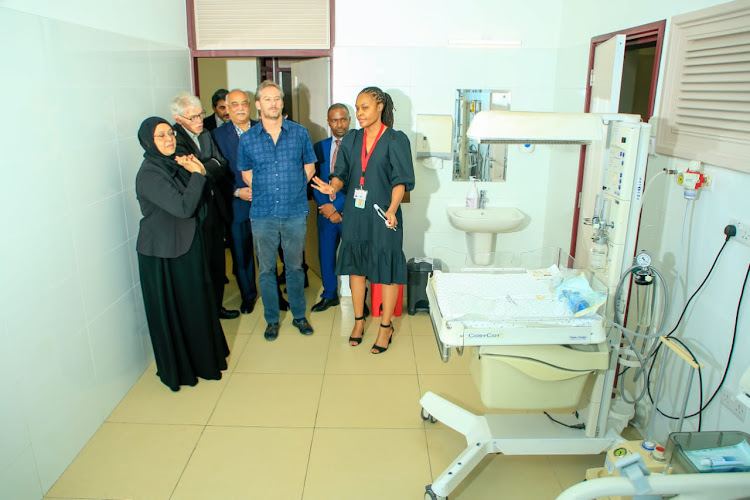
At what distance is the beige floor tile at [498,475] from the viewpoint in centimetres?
243

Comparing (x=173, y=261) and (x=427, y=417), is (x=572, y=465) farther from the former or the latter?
(x=173, y=261)

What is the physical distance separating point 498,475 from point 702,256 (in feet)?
4.23

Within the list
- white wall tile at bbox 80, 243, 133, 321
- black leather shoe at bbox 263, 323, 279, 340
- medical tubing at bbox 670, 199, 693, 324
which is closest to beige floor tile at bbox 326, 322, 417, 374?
black leather shoe at bbox 263, 323, 279, 340

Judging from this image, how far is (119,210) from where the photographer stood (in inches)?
120

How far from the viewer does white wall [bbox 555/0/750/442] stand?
2.19 metres

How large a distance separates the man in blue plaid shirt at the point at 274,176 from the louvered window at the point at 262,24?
0.83 m

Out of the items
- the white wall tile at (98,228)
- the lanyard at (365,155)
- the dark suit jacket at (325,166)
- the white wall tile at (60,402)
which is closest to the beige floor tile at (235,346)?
the white wall tile at (60,402)

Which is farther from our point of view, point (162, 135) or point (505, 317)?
point (162, 135)

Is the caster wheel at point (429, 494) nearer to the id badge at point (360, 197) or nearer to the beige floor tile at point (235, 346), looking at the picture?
the beige floor tile at point (235, 346)

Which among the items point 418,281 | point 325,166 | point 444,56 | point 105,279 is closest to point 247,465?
point 105,279

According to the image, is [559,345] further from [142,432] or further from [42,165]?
[42,165]

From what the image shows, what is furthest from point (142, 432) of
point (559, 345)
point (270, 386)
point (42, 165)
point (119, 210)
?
point (559, 345)

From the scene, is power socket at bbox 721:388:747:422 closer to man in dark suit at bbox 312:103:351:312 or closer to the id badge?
the id badge

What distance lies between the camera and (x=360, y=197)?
3459 millimetres
